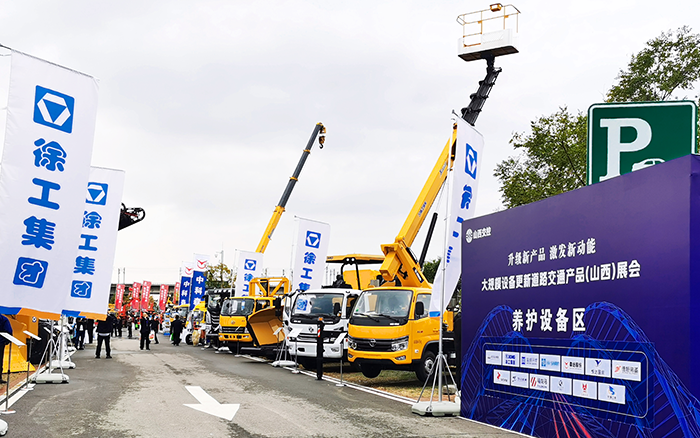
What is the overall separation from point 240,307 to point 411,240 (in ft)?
36.5

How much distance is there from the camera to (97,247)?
15672 millimetres

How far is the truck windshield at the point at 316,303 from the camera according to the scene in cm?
1958

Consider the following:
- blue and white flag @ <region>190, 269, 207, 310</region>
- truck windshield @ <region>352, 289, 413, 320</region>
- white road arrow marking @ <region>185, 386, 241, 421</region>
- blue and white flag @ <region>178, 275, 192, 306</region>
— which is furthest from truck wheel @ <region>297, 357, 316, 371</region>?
blue and white flag @ <region>178, 275, 192, 306</region>

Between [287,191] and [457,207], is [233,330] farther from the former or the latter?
A: [457,207]

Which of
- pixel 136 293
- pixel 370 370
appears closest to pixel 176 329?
pixel 370 370

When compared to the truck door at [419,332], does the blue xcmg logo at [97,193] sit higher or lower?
higher

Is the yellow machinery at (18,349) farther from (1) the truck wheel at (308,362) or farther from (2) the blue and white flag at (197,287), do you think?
(2) the blue and white flag at (197,287)

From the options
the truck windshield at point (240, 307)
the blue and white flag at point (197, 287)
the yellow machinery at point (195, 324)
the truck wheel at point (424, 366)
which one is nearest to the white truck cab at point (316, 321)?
the truck wheel at point (424, 366)

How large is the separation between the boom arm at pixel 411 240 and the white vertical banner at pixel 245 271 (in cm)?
1328

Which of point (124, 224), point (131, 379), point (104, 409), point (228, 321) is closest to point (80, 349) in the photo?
point (228, 321)

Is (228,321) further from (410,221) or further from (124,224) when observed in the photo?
(410,221)

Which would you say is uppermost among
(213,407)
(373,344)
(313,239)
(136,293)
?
(313,239)

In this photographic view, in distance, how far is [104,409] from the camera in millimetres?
10906

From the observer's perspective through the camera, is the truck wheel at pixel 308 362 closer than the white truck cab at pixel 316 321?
No
